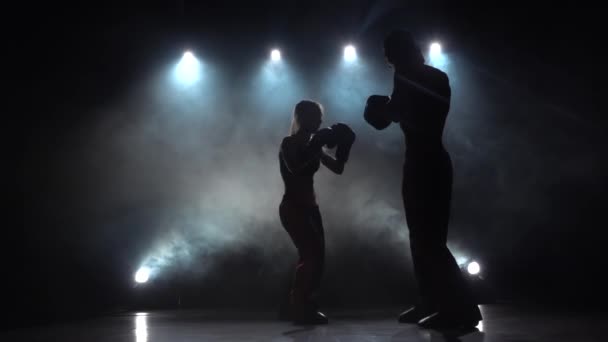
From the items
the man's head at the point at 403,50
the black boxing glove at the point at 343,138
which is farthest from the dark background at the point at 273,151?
the man's head at the point at 403,50

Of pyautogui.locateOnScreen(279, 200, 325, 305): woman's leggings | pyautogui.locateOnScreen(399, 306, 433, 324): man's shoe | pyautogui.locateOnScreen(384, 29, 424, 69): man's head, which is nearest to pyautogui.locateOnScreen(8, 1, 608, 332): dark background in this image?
pyautogui.locateOnScreen(279, 200, 325, 305): woman's leggings

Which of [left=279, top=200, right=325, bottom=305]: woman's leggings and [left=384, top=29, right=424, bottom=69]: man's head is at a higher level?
[left=384, top=29, right=424, bottom=69]: man's head

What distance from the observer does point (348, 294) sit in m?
6.49

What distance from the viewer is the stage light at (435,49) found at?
279 inches

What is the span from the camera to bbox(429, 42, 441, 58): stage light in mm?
7094

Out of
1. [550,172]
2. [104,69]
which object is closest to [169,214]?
[104,69]

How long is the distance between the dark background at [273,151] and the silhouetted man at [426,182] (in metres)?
3.67

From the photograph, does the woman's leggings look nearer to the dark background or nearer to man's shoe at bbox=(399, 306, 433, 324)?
man's shoe at bbox=(399, 306, 433, 324)

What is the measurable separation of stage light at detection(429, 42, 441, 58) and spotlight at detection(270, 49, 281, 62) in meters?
2.40

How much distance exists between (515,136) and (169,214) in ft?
17.6

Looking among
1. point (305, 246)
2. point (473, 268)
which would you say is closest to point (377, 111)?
point (305, 246)

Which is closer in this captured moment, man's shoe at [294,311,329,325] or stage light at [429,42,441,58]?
man's shoe at [294,311,329,325]

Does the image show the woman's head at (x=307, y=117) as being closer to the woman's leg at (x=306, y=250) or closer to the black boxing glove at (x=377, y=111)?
the woman's leg at (x=306, y=250)

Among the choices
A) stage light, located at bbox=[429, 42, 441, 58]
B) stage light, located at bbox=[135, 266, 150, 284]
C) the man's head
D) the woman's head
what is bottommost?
stage light, located at bbox=[135, 266, 150, 284]
